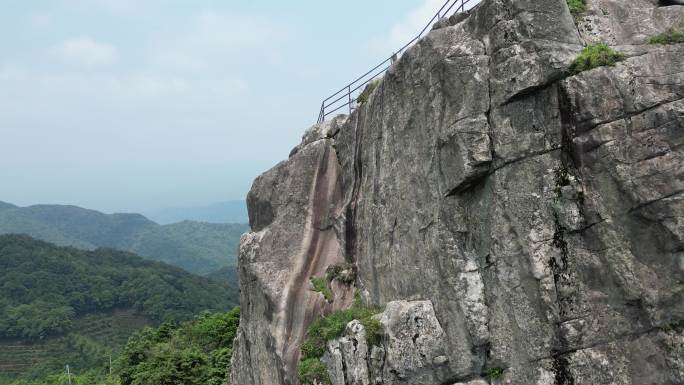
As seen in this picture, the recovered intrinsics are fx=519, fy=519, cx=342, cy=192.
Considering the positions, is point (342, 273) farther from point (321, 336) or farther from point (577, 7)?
point (577, 7)

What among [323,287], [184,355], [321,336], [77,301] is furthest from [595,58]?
[77,301]

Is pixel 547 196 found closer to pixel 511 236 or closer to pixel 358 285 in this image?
pixel 511 236

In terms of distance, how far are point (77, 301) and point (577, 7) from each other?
124502mm

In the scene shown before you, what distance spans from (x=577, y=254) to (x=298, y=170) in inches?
527

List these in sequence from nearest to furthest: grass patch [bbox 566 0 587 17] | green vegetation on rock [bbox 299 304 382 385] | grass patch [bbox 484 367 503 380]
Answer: grass patch [bbox 484 367 503 380] → grass patch [bbox 566 0 587 17] → green vegetation on rock [bbox 299 304 382 385]

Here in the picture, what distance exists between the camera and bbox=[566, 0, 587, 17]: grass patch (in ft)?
51.2

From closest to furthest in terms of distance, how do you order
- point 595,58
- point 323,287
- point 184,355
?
point 595,58 < point 323,287 < point 184,355

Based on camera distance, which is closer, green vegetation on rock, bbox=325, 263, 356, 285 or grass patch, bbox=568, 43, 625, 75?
grass patch, bbox=568, 43, 625, 75

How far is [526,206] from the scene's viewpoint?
14461mm

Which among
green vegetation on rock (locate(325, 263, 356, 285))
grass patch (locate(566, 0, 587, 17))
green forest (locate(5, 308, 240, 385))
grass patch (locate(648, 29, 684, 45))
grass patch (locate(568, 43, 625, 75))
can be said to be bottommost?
green forest (locate(5, 308, 240, 385))

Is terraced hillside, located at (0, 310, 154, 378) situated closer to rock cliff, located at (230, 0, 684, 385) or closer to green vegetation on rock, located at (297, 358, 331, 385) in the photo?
green vegetation on rock, located at (297, 358, 331, 385)

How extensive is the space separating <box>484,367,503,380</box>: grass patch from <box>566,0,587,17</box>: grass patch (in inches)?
425

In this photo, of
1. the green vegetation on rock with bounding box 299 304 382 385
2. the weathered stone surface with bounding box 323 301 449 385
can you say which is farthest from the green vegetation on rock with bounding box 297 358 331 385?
the weathered stone surface with bounding box 323 301 449 385

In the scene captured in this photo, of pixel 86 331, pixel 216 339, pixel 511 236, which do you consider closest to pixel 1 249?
pixel 86 331
